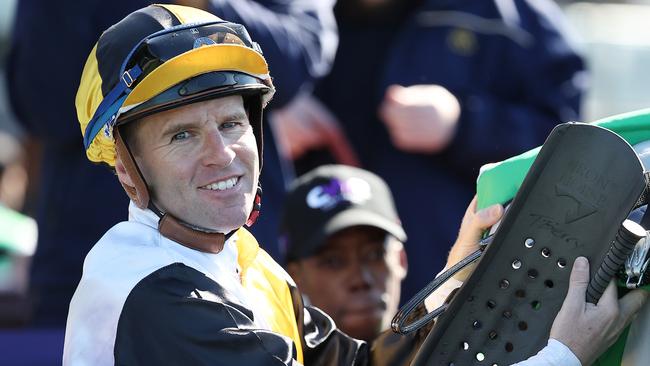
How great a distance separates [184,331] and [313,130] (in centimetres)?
235

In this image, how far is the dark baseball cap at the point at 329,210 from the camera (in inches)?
173

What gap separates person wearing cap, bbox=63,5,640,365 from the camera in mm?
2668

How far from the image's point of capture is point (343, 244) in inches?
174

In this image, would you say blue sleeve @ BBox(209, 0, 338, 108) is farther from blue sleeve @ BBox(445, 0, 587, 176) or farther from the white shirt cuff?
the white shirt cuff

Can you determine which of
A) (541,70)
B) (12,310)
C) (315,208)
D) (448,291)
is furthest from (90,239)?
(541,70)

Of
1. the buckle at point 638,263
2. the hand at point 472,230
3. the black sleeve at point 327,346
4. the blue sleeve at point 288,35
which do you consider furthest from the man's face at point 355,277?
the buckle at point 638,263

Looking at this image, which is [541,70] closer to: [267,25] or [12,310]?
[267,25]

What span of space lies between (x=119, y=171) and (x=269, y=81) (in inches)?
15.0

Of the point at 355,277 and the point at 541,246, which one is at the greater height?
the point at 541,246

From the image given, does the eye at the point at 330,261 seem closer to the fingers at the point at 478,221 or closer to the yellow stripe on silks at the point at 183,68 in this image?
the fingers at the point at 478,221

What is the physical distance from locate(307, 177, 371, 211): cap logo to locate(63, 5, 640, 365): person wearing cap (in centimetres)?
145

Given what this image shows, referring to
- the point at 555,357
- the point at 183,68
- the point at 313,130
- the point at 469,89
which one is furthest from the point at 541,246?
the point at 313,130

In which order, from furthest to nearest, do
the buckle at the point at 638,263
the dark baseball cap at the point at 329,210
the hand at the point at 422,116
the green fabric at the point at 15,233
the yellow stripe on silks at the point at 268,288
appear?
the green fabric at the point at 15,233 < the hand at the point at 422,116 < the dark baseball cap at the point at 329,210 < the yellow stripe on silks at the point at 268,288 < the buckle at the point at 638,263

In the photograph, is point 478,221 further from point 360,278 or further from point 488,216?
point 360,278
